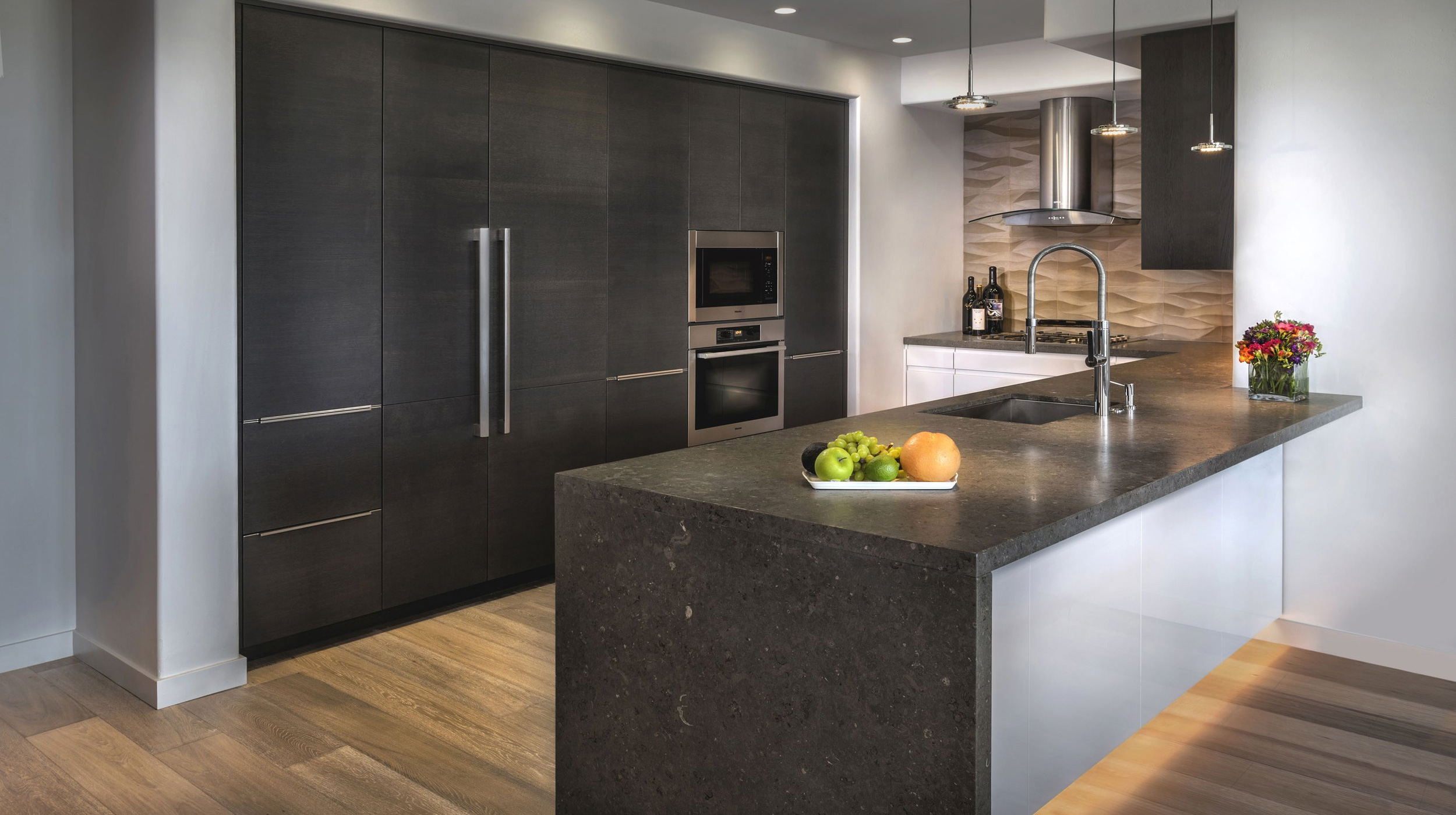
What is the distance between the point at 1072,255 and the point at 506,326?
3.53m

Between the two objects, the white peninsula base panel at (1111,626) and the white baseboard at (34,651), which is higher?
the white peninsula base panel at (1111,626)

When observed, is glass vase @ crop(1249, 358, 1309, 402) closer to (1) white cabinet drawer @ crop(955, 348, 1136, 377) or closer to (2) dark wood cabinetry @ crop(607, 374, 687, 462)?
(1) white cabinet drawer @ crop(955, 348, 1136, 377)

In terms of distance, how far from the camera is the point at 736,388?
5.02 metres

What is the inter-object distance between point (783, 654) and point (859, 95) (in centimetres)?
414

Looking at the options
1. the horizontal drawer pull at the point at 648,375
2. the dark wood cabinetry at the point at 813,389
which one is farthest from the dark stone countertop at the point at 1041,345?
the horizontal drawer pull at the point at 648,375

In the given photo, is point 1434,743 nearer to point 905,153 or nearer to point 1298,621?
point 1298,621

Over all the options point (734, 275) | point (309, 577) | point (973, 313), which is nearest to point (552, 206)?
point (734, 275)

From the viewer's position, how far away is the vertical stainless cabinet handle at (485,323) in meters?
3.85

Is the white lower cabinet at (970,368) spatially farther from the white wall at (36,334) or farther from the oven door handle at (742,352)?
the white wall at (36,334)

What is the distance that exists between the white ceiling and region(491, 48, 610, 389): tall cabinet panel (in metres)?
0.68

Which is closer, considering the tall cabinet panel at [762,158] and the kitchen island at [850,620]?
the kitchen island at [850,620]

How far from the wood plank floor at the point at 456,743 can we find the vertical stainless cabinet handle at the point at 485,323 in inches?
33.6

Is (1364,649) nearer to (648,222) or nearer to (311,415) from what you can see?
(648,222)

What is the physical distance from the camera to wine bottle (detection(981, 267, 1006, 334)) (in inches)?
242
